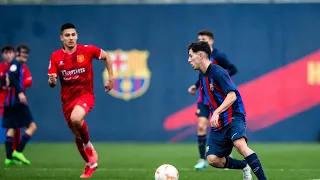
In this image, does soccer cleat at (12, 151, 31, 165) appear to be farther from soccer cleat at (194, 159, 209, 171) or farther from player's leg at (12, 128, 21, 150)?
soccer cleat at (194, 159, 209, 171)

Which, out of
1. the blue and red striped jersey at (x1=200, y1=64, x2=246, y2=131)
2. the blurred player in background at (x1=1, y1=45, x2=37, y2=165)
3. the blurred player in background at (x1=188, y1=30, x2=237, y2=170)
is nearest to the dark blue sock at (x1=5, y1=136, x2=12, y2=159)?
the blurred player in background at (x1=1, y1=45, x2=37, y2=165)

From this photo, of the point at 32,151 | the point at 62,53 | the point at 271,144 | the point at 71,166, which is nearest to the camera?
the point at 62,53

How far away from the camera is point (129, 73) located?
834 inches

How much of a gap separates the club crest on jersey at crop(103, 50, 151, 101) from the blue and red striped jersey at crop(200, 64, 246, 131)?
12.1 m

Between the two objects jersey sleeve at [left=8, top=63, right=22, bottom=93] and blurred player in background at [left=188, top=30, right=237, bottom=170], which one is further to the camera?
jersey sleeve at [left=8, top=63, right=22, bottom=93]

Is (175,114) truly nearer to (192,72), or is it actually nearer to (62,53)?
(192,72)

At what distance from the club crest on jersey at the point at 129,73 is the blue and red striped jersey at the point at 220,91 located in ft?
39.6

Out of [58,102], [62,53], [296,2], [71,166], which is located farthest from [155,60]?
[62,53]

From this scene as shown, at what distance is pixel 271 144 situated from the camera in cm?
2056

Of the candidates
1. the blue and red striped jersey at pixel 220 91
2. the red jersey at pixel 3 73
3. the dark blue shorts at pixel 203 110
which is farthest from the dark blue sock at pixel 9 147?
the blue and red striped jersey at pixel 220 91

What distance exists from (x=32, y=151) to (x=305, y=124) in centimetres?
798

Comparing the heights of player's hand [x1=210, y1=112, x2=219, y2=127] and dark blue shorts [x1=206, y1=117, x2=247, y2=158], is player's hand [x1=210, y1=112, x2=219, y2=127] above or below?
above

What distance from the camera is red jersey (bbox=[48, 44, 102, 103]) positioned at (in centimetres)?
1109

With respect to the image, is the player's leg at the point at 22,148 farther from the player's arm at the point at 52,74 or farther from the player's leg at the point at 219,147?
the player's leg at the point at 219,147
